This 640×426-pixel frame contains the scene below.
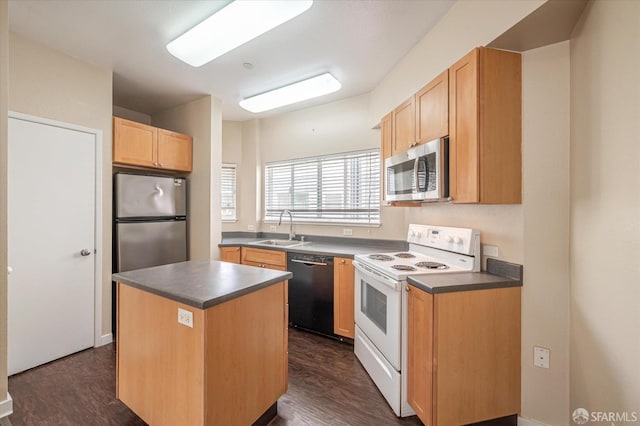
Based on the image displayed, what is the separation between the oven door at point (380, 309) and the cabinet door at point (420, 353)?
78 mm

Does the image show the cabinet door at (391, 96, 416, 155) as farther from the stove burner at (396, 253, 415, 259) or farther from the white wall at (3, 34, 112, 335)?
the white wall at (3, 34, 112, 335)

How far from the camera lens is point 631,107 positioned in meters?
1.19

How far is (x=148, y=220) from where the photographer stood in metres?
3.14

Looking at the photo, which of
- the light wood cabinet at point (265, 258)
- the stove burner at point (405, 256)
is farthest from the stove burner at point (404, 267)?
the light wood cabinet at point (265, 258)

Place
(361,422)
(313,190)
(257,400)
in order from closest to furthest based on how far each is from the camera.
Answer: (257,400)
(361,422)
(313,190)

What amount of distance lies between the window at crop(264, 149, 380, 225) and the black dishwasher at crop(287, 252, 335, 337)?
2.65ft

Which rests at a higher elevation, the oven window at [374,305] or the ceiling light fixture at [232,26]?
the ceiling light fixture at [232,26]

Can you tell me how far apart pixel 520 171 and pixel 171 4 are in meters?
2.53

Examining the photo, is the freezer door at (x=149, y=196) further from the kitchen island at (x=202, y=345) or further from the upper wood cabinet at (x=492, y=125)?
the upper wood cabinet at (x=492, y=125)

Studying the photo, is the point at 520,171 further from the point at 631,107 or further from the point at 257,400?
the point at 257,400

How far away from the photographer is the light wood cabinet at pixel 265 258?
10.4ft

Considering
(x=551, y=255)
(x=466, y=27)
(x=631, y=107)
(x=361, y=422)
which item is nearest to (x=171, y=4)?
(x=466, y=27)

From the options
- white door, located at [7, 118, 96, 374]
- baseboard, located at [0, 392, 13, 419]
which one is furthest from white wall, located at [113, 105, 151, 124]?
baseboard, located at [0, 392, 13, 419]

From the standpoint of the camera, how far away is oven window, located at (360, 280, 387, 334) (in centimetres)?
201
